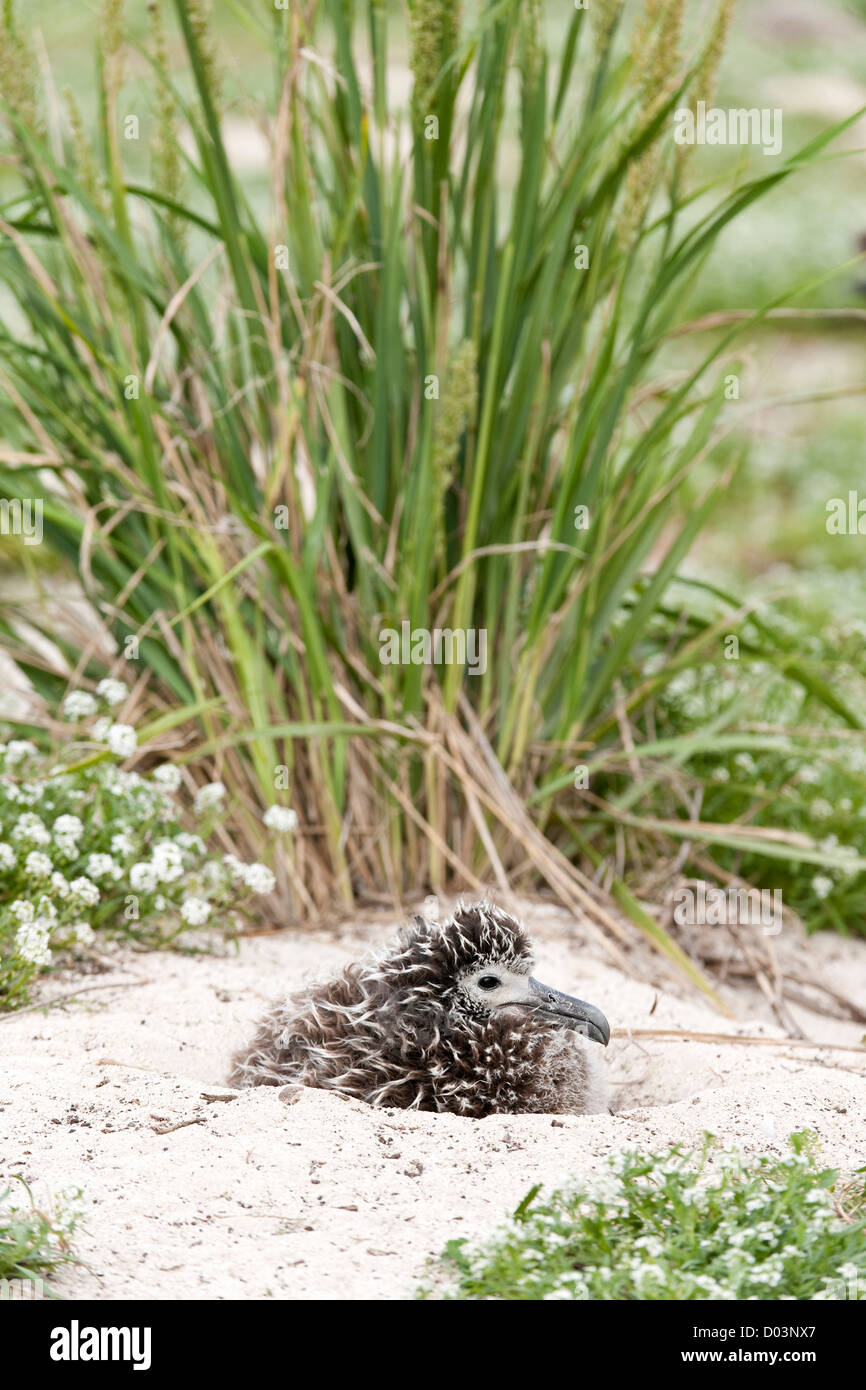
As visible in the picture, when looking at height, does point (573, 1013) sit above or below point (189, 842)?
below

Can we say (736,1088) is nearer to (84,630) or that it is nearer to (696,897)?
(696,897)

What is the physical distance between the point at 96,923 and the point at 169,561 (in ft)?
3.78

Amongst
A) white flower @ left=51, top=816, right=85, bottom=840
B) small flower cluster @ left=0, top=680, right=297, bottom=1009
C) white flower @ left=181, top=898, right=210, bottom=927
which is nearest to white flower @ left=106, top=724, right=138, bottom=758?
small flower cluster @ left=0, top=680, right=297, bottom=1009

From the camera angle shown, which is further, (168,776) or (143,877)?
(168,776)

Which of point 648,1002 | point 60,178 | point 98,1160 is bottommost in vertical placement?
point 98,1160

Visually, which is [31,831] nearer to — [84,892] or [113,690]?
[84,892]

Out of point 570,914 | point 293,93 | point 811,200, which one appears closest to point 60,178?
point 293,93

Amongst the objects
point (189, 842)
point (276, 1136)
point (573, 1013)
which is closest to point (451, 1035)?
point (573, 1013)

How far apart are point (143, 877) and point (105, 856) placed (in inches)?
4.5

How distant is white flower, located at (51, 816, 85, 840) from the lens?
3.60m

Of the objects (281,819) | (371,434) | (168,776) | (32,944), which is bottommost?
(32,944)

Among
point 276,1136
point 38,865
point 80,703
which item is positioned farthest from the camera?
point 80,703

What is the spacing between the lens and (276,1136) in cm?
268

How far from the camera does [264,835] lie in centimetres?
419
